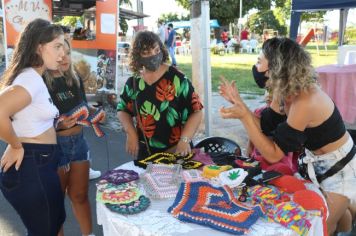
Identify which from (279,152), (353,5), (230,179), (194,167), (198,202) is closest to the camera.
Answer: (198,202)

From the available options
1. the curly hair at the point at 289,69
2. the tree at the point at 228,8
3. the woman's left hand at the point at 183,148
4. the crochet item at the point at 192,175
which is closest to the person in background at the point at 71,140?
the woman's left hand at the point at 183,148

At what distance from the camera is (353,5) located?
5.86 m

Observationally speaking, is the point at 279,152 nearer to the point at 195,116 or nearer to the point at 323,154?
the point at 323,154

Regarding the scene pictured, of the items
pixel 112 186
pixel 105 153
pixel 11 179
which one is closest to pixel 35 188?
pixel 11 179

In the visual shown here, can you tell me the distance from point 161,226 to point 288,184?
724mm

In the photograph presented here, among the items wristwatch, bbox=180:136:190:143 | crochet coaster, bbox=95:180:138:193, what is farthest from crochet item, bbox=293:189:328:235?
wristwatch, bbox=180:136:190:143

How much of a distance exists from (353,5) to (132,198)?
5.41 metres

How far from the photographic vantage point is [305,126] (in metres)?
2.07

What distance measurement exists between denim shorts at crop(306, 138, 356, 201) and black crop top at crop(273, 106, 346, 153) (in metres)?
0.08

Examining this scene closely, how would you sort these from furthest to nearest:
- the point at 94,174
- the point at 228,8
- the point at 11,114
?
the point at 228,8, the point at 94,174, the point at 11,114

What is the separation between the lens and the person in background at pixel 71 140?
8.53ft

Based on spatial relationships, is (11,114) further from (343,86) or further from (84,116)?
(343,86)

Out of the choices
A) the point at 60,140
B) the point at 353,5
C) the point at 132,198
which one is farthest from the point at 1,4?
the point at 132,198

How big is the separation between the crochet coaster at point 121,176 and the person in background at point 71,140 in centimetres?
59
